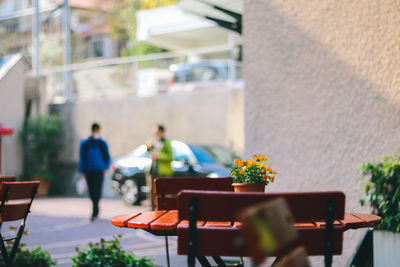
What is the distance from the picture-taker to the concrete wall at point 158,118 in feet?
55.7

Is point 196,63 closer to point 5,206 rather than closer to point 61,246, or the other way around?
point 61,246

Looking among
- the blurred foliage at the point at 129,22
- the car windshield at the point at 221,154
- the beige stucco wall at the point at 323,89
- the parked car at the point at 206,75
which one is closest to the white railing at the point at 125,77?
the parked car at the point at 206,75

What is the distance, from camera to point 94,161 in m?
11.6

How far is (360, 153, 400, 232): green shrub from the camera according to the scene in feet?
18.0

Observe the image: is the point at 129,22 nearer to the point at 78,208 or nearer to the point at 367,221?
the point at 78,208

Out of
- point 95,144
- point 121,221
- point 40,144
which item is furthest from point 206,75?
point 121,221

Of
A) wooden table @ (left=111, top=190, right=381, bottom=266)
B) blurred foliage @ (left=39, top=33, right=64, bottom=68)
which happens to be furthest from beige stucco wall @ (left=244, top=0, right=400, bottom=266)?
blurred foliage @ (left=39, top=33, right=64, bottom=68)

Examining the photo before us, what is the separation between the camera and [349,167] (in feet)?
20.8

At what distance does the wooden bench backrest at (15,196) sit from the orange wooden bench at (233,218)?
1.92m

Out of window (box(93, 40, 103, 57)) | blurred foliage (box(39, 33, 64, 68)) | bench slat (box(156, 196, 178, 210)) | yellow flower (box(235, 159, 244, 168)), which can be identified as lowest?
bench slat (box(156, 196, 178, 210))

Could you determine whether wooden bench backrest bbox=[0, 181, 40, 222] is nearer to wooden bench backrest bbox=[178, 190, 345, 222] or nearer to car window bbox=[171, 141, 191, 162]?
wooden bench backrest bbox=[178, 190, 345, 222]

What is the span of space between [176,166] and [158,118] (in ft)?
15.8

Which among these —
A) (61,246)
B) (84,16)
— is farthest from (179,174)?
(84,16)

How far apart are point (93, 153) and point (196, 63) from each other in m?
7.81
